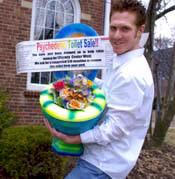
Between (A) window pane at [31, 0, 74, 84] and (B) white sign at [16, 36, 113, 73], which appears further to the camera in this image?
(A) window pane at [31, 0, 74, 84]

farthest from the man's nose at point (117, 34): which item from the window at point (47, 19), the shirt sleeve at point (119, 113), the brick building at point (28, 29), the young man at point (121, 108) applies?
the window at point (47, 19)

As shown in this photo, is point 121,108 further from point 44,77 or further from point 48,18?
point 48,18

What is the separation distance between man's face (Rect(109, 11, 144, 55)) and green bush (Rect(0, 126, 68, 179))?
344 cm

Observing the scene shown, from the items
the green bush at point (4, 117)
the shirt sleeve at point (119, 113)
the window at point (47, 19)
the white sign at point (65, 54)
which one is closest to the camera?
the shirt sleeve at point (119, 113)

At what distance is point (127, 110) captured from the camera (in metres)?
2.26

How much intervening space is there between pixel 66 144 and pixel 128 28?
0.76m

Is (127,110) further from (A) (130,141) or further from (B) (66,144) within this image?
(B) (66,144)

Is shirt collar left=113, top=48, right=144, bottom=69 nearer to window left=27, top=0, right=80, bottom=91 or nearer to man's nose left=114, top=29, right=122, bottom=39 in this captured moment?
man's nose left=114, top=29, right=122, bottom=39

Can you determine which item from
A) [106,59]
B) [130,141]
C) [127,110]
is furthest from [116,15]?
[130,141]

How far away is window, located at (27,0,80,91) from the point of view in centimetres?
915

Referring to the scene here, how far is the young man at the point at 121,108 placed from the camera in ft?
7.46

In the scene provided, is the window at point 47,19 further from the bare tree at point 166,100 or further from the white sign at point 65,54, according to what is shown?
the white sign at point 65,54

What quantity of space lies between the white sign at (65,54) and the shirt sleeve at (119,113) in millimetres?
418

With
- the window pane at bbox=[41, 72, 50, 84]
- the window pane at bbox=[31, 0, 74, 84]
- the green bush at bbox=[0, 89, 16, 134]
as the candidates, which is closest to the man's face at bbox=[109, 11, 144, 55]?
the green bush at bbox=[0, 89, 16, 134]
